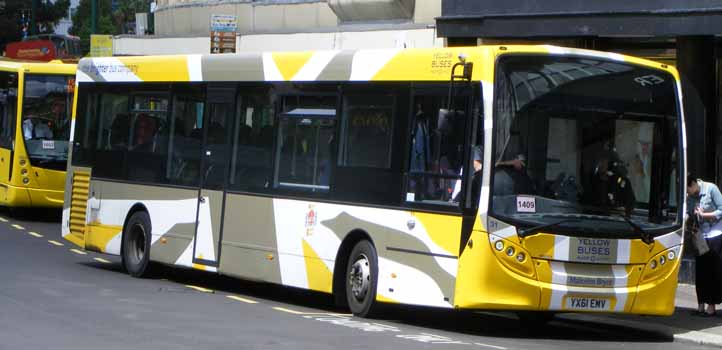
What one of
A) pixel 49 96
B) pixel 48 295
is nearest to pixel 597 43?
pixel 48 295

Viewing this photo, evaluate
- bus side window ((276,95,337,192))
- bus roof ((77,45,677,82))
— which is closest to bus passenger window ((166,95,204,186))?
bus roof ((77,45,677,82))

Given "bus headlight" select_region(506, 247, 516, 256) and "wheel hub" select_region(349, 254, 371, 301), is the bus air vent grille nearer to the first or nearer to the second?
"wheel hub" select_region(349, 254, 371, 301)

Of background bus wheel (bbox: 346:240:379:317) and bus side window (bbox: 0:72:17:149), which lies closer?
background bus wheel (bbox: 346:240:379:317)

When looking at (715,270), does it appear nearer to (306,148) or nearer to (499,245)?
(499,245)

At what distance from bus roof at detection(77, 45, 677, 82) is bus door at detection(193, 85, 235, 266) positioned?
30 cm

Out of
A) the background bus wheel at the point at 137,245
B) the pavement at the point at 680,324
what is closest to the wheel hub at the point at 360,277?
the pavement at the point at 680,324

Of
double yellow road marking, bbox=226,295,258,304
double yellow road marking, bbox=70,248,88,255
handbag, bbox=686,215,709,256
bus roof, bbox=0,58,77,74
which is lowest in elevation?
double yellow road marking, bbox=70,248,88,255

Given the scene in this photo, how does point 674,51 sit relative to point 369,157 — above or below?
above

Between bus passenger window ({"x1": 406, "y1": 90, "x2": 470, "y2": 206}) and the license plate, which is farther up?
bus passenger window ({"x1": 406, "y1": 90, "x2": 470, "y2": 206})

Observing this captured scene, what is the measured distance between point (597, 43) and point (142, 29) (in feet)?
98.2

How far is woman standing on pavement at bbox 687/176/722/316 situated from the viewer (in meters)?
15.2

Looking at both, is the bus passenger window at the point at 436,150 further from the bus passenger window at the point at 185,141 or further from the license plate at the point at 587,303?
the bus passenger window at the point at 185,141

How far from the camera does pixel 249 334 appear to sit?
12.1 m

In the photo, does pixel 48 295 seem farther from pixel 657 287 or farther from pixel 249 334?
pixel 657 287
